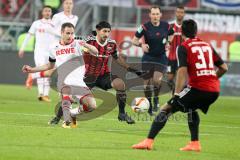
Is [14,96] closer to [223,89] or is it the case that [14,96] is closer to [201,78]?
[223,89]

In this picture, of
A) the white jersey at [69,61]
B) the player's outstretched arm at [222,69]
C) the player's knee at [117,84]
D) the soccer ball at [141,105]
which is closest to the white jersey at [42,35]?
the soccer ball at [141,105]

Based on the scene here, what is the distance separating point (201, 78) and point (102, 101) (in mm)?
11584

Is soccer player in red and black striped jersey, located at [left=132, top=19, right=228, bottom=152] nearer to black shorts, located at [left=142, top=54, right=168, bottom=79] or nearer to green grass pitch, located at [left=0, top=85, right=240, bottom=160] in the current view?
green grass pitch, located at [left=0, top=85, right=240, bottom=160]

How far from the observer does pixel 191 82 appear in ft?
43.3

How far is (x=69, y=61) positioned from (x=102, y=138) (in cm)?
256

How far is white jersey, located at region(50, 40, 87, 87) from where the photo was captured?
1638cm

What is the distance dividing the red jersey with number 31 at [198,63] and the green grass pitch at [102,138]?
102cm

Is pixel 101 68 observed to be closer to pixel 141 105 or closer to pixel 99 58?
pixel 99 58

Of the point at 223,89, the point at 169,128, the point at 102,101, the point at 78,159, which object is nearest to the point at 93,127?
the point at 169,128

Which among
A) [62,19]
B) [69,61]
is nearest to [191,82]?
[69,61]

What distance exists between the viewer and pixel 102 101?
24547 mm

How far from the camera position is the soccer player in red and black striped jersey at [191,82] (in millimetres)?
13023

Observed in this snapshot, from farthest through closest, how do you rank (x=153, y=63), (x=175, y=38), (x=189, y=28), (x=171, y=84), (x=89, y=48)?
(x=171, y=84), (x=175, y=38), (x=153, y=63), (x=89, y=48), (x=189, y=28)

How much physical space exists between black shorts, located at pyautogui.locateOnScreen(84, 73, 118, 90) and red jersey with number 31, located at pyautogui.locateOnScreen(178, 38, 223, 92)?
4.49 meters
